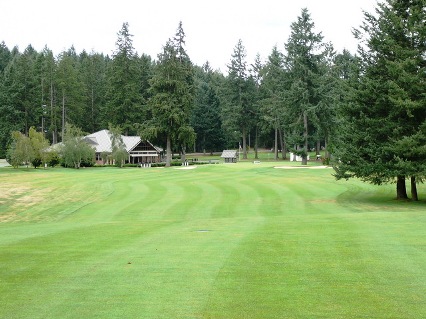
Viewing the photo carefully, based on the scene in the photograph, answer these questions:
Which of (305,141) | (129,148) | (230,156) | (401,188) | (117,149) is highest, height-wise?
(305,141)

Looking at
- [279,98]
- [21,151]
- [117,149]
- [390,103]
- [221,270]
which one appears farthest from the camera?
[279,98]

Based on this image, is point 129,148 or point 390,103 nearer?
point 390,103

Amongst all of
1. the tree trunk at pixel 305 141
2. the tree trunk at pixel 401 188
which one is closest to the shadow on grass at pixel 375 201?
the tree trunk at pixel 401 188

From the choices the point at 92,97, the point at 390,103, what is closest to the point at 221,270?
the point at 390,103

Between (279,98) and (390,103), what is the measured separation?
52872mm

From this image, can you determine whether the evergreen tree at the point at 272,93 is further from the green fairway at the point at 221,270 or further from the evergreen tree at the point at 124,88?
the green fairway at the point at 221,270

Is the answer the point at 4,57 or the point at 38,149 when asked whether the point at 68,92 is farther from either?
the point at 4,57

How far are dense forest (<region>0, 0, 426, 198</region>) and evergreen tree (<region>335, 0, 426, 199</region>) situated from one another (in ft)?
0.19

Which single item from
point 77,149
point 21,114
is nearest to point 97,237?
point 77,149

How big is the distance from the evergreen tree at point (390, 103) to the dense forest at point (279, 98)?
6cm

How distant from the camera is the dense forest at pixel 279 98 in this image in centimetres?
2414

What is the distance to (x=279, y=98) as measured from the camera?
252 feet

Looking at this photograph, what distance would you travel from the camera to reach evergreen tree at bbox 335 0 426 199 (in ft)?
75.9

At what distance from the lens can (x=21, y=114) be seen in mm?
84812
